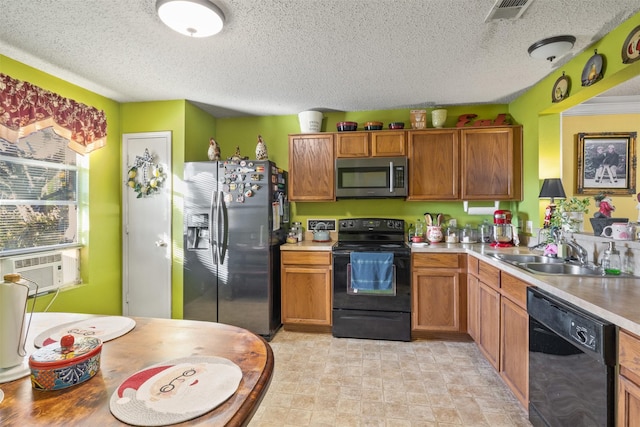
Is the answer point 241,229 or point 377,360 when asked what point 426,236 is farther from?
point 241,229

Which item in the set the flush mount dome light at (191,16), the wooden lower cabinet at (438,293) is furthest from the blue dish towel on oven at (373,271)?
the flush mount dome light at (191,16)

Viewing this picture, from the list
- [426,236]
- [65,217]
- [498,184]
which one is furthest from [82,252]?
[498,184]

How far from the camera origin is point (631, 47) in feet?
5.94

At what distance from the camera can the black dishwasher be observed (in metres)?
1.18

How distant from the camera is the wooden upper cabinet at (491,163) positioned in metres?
3.13

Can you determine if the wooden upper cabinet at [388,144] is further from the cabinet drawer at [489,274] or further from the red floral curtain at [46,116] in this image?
the red floral curtain at [46,116]

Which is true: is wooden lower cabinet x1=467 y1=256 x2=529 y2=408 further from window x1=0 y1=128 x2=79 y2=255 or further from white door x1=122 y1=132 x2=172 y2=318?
window x1=0 y1=128 x2=79 y2=255

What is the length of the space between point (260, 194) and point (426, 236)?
75.3 inches

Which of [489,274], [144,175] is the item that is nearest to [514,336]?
[489,274]

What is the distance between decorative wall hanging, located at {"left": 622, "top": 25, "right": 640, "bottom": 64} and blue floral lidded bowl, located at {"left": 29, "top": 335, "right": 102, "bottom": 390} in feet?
9.59

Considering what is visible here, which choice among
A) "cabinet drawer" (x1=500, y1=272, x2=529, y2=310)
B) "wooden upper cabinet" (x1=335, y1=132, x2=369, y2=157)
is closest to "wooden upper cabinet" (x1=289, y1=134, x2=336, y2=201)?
"wooden upper cabinet" (x1=335, y1=132, x2=369, y2=157)

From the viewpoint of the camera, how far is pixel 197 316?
316cm

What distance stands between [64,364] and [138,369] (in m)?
0.18

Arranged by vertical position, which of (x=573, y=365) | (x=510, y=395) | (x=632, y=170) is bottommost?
(x=510, y=395)
